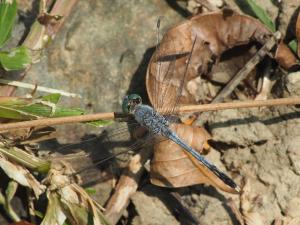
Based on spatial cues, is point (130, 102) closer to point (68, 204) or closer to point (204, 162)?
point (204, 162)

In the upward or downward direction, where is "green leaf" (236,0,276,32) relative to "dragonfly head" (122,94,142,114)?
upward

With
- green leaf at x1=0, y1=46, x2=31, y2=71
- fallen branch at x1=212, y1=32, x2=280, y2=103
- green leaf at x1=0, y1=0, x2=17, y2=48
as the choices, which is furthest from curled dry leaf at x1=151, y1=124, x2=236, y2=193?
green leaf at x1=0, y1=0, x2=17, y2=48

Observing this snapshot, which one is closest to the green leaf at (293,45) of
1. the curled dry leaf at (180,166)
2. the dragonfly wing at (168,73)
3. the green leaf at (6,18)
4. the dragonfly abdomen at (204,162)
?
the dragonfly wing at (168,73)

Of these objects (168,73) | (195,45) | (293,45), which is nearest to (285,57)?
(293,45)

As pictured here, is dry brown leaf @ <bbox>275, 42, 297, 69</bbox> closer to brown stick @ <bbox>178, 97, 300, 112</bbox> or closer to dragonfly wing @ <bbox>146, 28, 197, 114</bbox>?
brown stick @ <bbox>178, 97, 300, 112</bbox>

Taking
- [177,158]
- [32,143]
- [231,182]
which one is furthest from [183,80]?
[32,143]

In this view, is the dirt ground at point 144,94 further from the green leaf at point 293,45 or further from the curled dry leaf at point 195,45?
the curled dry leaf at point 195,45
